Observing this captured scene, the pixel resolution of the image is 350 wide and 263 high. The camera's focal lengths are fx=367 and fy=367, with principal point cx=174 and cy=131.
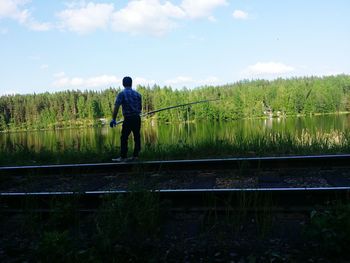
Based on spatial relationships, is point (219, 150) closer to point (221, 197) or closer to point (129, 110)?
point (129, 110)

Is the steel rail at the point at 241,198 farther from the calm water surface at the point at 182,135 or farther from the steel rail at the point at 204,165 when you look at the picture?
the calm water surface at the point at 182,135

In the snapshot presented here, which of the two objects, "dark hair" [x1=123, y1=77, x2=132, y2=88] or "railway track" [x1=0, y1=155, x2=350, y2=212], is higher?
"dark hair" [x1=123, y1=77, x2=132, y2=88]

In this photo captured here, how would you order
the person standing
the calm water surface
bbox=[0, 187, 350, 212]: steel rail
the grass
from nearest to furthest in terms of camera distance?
bbox=[0, 187, 350, 212]: steel rail
the grass
the person standing
the calm water surface

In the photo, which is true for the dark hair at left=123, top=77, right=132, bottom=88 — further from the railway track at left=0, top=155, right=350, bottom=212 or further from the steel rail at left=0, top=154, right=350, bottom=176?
the railway track at left=0, top=155, right=350, bottom=212

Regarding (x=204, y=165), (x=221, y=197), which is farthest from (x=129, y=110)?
(x=221, y=197)

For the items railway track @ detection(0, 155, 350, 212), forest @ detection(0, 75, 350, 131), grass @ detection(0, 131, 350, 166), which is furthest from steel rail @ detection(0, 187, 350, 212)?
forest @ detection(0, 75, 350, 131)

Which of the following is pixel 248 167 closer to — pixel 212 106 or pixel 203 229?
pixel 203 229

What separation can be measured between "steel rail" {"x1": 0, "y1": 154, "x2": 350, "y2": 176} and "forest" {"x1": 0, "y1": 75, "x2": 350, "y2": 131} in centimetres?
9882

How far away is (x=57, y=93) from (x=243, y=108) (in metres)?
84.7

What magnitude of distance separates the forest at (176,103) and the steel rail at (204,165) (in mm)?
98817

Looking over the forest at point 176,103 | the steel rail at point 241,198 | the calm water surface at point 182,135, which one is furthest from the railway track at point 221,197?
the forest at point 176,103

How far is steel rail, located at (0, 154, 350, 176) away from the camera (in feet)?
21.1

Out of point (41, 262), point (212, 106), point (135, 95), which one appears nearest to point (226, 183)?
point (41, 262)

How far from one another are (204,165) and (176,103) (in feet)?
426
